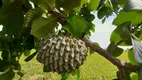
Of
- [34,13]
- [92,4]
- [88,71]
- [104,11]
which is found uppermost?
[88,71]

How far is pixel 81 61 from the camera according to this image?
105cm

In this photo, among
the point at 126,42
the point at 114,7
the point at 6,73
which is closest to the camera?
the point at 126,42

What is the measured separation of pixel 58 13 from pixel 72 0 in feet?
0.17

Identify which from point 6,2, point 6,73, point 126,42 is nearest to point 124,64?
point 126,42

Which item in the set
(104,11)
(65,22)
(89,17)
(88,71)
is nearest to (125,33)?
(65,22)

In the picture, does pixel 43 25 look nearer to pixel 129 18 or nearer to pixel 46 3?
pixel 46 3

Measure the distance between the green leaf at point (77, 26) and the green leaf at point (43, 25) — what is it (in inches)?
1.4

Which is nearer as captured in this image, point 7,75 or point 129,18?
point 129,18

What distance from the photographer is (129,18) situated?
3.48ft

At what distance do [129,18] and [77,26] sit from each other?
0.17 m

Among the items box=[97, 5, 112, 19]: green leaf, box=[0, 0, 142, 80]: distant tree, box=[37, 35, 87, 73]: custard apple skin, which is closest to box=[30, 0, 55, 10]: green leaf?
box=[0, 0, 142, 80]: distant tree

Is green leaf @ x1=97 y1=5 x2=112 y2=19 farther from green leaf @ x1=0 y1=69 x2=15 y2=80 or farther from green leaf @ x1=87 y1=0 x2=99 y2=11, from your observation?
green leaf @ x1=0 y1=69 x2=15 y2=80

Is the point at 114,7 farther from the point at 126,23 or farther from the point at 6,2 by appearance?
the point at 6,2

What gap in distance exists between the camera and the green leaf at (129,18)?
3.40 ft
